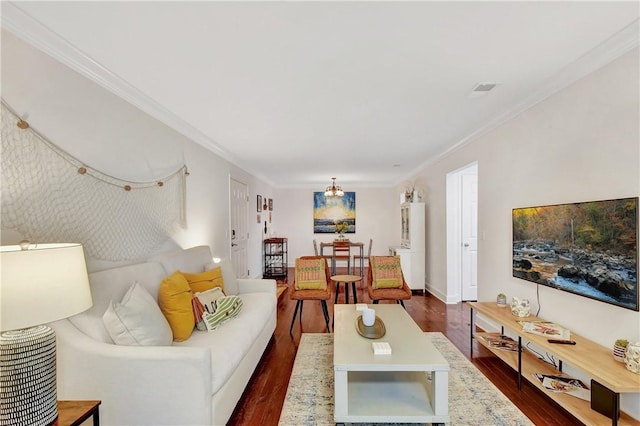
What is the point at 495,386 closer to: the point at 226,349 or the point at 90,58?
the point at 226,349

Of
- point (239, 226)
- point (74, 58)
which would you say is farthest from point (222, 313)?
point (239, 226)

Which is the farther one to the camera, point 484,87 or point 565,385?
point 484,87

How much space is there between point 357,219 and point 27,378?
25.6 ft

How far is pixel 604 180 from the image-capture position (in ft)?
6.69

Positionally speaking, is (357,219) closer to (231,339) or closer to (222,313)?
(222,313)

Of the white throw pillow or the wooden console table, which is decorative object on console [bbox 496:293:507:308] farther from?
the white throw pillow

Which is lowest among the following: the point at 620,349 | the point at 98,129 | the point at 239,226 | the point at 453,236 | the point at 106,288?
the point at 620,349

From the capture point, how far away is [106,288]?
6.47ft

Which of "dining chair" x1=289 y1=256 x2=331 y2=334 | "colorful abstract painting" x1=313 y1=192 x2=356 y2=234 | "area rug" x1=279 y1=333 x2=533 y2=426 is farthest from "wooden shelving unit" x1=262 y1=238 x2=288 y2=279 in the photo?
"area rug" x1=279 y1=333 x2=533 y2=426

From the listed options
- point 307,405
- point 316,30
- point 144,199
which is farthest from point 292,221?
point 316,30

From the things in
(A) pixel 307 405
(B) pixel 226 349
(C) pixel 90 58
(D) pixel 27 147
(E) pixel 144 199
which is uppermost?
(C) pixel 90 58

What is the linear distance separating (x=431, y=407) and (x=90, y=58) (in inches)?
119

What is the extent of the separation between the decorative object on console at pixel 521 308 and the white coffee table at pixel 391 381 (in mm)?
973

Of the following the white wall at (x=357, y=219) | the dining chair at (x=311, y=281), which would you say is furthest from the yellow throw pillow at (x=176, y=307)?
the white wall at (x=357, y=219)
